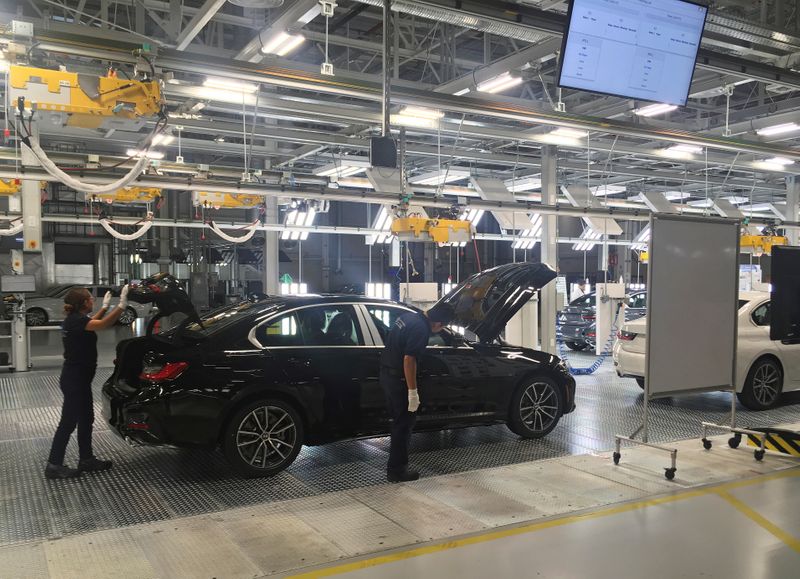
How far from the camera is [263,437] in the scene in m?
5.11

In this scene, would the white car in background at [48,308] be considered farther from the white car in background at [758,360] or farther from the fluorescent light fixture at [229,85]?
the white car in background at [758,360]

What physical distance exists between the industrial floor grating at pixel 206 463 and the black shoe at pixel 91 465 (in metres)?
0.08

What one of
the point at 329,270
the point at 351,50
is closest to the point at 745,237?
the point at 351,50

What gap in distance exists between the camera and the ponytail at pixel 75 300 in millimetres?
5176

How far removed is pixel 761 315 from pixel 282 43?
258 inches

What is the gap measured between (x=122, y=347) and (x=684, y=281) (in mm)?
4702

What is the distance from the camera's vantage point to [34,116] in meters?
5.13

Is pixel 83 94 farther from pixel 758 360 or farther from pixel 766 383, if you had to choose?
pixel 766 383

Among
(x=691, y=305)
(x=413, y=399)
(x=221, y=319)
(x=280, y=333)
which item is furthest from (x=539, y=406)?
(x=221, y=319)

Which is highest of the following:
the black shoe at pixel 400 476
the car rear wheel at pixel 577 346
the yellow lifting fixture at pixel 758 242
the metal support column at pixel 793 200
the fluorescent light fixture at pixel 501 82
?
the fluorescent light fixture at pixel 501 82

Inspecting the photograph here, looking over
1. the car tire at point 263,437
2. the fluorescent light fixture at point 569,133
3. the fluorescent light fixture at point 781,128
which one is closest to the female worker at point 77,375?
the car tire at point 263,437

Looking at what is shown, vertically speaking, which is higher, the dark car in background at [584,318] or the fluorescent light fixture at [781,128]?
the fluorescent light fixture at [781,128]

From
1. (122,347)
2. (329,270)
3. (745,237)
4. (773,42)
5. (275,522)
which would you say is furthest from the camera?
(329,270)

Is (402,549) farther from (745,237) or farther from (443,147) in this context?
(745,237)
